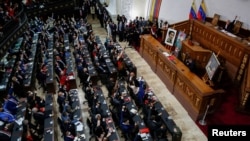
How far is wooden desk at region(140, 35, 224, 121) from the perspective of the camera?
9055 mm

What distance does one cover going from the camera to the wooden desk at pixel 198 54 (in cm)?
1212

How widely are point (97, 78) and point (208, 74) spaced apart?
5.43 metres

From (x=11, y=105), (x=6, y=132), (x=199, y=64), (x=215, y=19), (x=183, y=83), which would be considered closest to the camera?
(x=6, y=132)

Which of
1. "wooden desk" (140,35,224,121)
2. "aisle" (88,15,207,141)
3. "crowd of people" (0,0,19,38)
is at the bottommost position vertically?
"aisle" (88,15,207,141)

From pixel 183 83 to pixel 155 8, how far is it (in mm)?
9691

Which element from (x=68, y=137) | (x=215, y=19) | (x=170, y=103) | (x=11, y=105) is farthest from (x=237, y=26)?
(x=11, y=105)

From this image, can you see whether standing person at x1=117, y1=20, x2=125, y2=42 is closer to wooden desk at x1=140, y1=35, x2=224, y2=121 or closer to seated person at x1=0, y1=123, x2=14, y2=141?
wooden desk at x1=140, y1=35, x2=224, y2=121

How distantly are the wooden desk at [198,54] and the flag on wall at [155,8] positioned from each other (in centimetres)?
616

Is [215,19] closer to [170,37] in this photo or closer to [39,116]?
[170,37]

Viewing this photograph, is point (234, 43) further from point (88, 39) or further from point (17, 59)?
point (17, 59)

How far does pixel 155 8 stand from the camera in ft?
59.8

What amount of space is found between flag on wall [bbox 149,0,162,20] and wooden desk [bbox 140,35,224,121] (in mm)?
5190

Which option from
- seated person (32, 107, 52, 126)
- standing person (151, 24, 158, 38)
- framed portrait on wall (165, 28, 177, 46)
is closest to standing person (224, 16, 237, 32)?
framed portrait on wall (165, 28, 177, 46)

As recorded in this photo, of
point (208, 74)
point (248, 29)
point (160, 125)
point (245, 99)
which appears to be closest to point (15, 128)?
point (160, 125)
